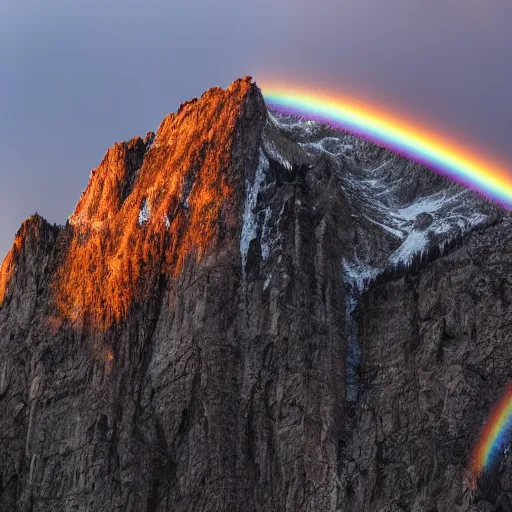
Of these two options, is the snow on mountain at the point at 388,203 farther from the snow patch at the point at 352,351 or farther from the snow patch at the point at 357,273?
the snow patch at the point at 352,351

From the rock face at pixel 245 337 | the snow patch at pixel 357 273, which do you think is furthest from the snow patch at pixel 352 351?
the snow patch at pixel 357 273

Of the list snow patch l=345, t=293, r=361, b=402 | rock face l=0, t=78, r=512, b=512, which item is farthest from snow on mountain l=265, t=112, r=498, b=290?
snow patch l=345, t=293, r=361, b=402

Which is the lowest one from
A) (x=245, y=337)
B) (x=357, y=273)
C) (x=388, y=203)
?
(x=245, y=337)

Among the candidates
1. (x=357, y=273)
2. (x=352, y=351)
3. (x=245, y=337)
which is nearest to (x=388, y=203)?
(x=357, y=273)

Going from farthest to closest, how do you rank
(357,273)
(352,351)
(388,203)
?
(388,203) → (357,273) → (352,351)

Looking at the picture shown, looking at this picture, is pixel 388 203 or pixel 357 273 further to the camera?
pixel 388 203

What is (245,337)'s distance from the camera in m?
95.4

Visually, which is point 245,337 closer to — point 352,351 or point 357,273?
point 352,351

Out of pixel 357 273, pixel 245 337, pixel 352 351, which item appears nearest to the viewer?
pixel 245 337

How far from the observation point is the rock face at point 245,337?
88500 millimetres

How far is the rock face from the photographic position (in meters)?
88.5

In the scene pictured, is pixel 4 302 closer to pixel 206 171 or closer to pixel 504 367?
pixel 206 171

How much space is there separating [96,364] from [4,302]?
1581 centimetres

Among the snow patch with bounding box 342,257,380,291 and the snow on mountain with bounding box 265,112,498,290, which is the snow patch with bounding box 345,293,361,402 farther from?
the snow on mountain with bounding box 265,112,498,290
